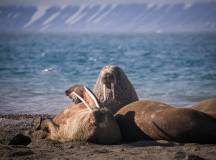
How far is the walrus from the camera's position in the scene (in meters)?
7.18

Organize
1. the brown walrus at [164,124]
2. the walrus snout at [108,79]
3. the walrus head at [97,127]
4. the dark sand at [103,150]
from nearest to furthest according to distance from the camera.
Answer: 1. the dark sand at [103,150]
2. the brown walrus at [164,124]
3. the walrus head at [97,127]
4. the walrus snout at [108,79]

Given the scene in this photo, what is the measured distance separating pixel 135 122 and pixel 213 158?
1.68 m

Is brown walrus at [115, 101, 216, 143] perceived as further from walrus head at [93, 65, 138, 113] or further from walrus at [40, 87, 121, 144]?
walrus head at [93, 65, 138, 113]

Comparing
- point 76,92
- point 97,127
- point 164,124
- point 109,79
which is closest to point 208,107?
point 164,124

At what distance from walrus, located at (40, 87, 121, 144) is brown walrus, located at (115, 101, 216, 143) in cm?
33

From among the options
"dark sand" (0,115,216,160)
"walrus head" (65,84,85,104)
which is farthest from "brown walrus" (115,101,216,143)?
"walrus head" (65,84,85,104)

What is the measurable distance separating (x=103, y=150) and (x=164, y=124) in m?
1.01

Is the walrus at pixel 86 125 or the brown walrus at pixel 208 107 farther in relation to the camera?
the brown walrus at pixel 208 107

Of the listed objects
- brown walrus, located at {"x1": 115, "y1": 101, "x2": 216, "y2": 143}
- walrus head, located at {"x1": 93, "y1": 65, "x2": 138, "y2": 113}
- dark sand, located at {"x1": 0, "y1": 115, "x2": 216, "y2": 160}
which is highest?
walrus head, located at {"x1": 93, "y1": 65, "x2": 138, "y2": 113}

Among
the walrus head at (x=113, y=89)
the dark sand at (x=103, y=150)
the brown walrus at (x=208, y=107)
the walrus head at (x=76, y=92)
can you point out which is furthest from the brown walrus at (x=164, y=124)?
the walrus head at (x=76, y=92)

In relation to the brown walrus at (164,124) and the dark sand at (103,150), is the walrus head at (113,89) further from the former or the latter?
Answer: the dark sand at (103,150)

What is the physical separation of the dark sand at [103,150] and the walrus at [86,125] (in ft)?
0.49

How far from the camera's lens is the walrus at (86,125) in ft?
23.6

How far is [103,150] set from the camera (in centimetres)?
675
